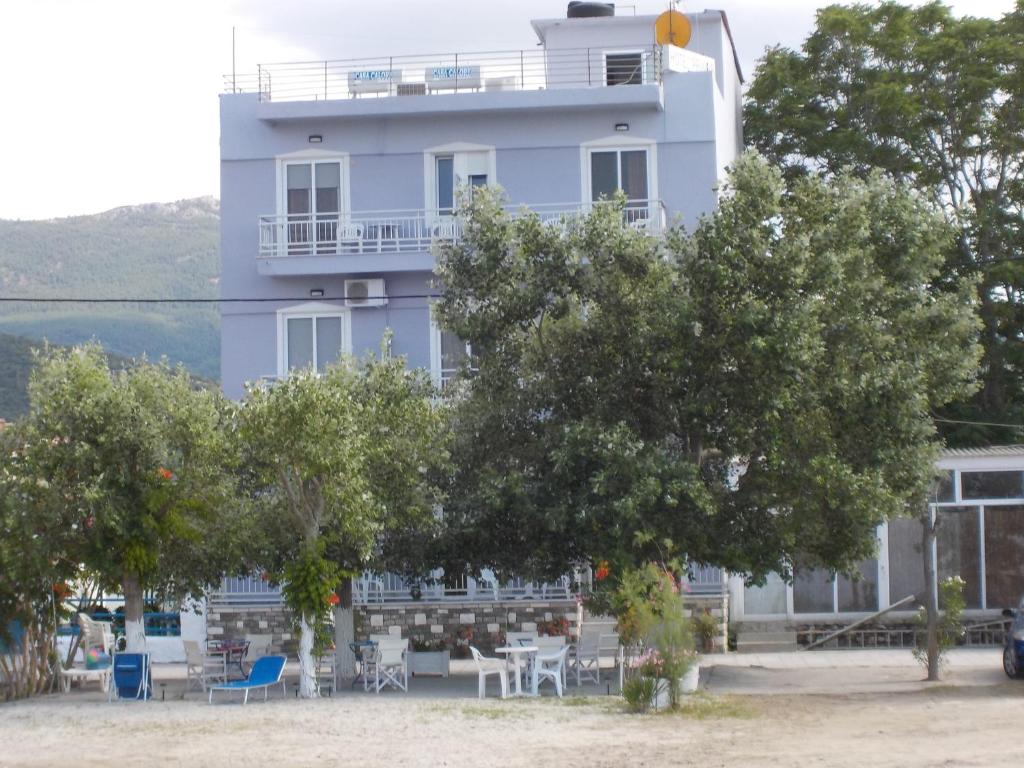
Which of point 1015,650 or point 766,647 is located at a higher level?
point 1015,650

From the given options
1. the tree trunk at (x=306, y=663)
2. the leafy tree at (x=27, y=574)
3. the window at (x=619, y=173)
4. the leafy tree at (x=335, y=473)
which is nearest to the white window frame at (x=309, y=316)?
the window at (x=619, y=173)

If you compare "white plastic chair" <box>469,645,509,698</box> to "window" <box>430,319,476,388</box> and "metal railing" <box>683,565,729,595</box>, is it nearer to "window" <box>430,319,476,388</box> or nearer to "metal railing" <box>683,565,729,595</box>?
"metal railing" <box>683,565,729,595</box>

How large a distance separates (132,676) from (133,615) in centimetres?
102

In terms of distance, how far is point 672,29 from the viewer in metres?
29.8

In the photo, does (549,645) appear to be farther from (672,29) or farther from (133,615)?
(672,29)

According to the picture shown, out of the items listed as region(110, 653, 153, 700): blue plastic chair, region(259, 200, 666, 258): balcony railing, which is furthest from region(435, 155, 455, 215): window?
region(110, 653, 153, 700): blue plastic chair

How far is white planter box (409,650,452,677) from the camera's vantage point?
22359mm

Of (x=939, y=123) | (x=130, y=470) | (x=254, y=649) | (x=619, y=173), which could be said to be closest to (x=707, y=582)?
(x=619, y=173)

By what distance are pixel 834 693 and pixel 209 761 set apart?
8893mm

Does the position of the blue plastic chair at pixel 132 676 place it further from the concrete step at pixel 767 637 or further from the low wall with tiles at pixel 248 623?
the concrete step at pixel 767 637

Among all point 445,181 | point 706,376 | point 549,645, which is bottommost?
point 549,645

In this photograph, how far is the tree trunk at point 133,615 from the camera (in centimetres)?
2091

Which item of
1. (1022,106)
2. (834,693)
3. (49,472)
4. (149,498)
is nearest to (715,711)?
(834,693)

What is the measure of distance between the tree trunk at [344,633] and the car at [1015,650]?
9.23 meters
